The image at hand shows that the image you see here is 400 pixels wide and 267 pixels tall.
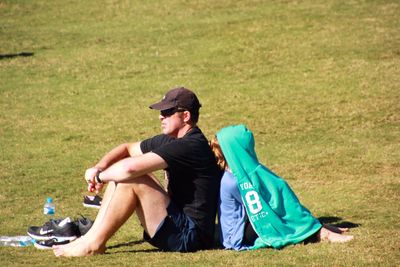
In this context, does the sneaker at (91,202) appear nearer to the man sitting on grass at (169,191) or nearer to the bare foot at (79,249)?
the man sitting on grass at (169,191)

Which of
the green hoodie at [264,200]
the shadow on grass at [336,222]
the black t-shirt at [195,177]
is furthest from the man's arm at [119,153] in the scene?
the shadow on grass at [336,222]

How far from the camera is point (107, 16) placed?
2358cm

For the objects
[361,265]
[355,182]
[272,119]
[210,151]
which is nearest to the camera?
[361,265]

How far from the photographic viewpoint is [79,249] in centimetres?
852

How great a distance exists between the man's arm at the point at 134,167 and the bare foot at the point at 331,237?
5.76 feet

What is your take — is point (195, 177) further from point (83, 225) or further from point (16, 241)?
point (16, 241)

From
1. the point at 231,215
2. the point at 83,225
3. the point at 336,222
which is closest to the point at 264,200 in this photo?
the point at 231,215

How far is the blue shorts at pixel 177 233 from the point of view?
27.9ft

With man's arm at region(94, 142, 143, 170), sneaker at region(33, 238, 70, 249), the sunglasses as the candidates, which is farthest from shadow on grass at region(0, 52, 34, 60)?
the sunglasses

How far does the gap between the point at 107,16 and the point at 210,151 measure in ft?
50.7

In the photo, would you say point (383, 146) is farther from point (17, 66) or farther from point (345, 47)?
point (17, 66)

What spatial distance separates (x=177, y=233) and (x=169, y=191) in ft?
1.66

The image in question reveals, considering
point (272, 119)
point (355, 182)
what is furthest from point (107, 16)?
point (355, 182)

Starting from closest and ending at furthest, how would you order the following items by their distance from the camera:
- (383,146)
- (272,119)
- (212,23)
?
(383,146) < (272,119) < (212,23)
